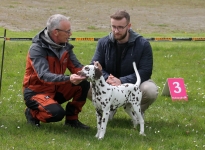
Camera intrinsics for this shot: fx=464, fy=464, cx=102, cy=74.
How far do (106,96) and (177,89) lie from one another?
3.17 m

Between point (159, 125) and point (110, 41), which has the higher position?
point (110, 41)

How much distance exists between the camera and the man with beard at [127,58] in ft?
21.3

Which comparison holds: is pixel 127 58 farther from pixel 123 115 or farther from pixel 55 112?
pixel 55 112

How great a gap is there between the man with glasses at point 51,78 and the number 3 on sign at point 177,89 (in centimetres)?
244

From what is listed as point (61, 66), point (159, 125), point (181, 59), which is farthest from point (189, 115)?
point (181, 59)

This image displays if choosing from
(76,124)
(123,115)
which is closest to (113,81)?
(76,124)

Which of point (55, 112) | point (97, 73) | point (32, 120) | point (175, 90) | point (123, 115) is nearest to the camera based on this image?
point (97, 73)

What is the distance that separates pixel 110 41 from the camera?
6613 millimetres

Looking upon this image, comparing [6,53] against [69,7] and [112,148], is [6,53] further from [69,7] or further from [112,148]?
[69,7]

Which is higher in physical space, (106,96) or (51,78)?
(51,78)

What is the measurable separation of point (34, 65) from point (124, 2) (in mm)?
30106

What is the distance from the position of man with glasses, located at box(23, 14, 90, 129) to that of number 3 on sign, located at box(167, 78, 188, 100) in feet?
8.02

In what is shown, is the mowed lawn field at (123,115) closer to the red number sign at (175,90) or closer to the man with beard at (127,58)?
the red number sign at (175,90)

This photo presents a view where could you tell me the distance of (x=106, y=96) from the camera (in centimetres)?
577
